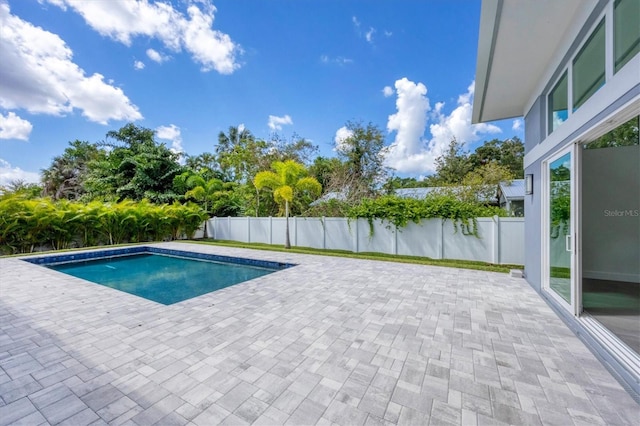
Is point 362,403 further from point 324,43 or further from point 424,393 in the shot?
point 324,43

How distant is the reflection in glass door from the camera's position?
12.7 ft

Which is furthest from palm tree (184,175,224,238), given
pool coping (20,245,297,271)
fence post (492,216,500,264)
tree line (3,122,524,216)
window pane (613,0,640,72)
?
window pane (613,0,640,72)

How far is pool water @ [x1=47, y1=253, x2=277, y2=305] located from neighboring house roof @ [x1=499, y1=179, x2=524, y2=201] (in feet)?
40.3

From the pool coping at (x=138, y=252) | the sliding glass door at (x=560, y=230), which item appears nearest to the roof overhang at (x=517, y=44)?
the sliding glass door at (x=560, y=230)

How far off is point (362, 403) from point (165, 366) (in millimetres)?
2042

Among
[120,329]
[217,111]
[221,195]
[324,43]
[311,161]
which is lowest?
[120,329]

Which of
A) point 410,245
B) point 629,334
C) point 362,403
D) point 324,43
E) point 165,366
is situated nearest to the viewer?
point 362,403

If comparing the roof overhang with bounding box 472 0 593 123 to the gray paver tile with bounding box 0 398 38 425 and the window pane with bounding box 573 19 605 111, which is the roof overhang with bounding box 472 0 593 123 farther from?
the gray paver tile with bounding box 0 398 38 425

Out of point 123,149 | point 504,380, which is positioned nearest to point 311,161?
point 123,149

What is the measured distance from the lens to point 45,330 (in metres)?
3.62

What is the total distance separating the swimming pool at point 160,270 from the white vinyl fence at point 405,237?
3.79 metres

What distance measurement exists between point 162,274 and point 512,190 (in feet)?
54.1

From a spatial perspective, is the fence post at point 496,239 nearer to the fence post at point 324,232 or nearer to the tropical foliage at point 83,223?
the fence post at point 324,232

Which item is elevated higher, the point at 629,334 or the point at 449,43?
the point at 449,43
